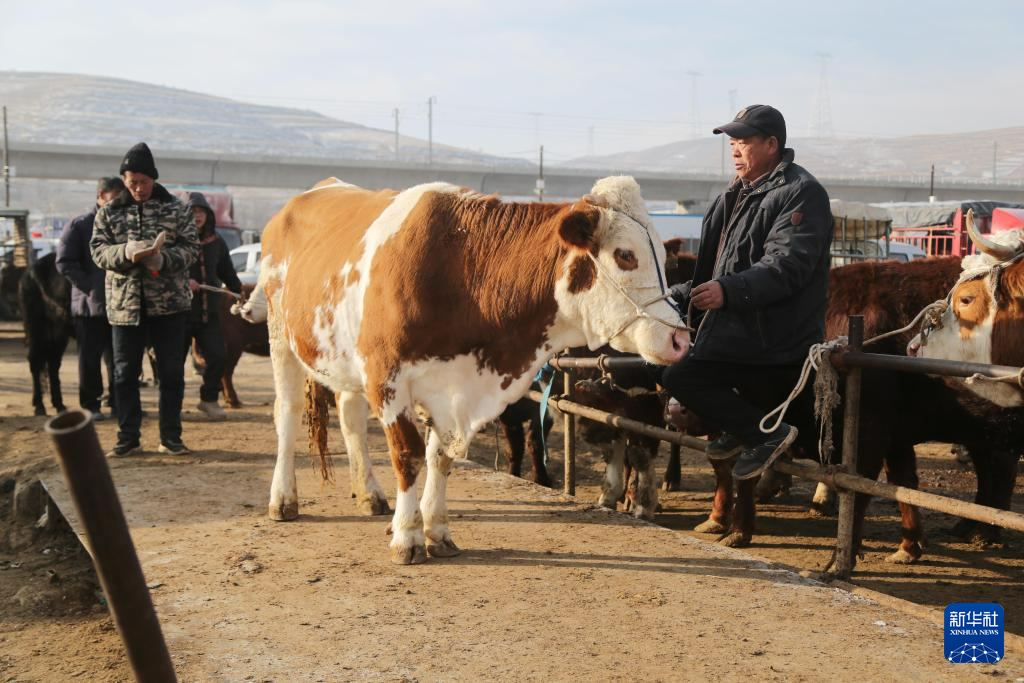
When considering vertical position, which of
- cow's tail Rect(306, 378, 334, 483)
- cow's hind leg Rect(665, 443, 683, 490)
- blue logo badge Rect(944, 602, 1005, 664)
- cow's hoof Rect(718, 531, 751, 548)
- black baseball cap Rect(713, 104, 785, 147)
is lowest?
cow's hind leg Rect(665, 443, 683, 490)

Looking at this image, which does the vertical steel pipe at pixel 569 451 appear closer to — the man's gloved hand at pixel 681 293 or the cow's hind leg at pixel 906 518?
the man's gloved hand at pixel 681 293

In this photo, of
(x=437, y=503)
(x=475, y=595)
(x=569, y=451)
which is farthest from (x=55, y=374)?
(x=475, y=595)

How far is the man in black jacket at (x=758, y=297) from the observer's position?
4207 mm

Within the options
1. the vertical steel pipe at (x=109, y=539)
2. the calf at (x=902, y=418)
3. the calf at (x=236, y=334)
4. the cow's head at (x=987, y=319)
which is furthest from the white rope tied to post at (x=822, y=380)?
the calf at (x=236, y=334)

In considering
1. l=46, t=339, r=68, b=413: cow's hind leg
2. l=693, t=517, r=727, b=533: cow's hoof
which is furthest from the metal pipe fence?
l=46, t=339, r=68, b=413: cow's hind leg

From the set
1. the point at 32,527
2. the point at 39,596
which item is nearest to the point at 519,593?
the point at 39,596

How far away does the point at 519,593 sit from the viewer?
4.16 metres

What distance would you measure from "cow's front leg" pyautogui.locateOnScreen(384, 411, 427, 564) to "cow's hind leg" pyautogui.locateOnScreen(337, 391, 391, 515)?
3.19 ft

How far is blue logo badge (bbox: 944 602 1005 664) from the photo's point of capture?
340 centimetres

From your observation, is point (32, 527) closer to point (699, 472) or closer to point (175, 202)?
point (175, 202)

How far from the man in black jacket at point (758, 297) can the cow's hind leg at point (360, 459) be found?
6.49ft

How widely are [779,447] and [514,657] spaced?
1636 millimetres

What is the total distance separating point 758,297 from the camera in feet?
13.7

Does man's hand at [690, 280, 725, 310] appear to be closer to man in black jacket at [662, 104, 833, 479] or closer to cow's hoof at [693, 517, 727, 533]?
man in black jacket at [662, 104, 833, 479]
